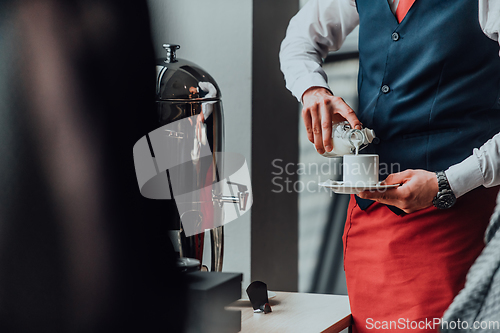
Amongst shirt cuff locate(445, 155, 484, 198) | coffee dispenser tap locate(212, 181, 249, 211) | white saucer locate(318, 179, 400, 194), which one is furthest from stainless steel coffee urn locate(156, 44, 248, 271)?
shirt cuff locate(445, 155, 484, 198)

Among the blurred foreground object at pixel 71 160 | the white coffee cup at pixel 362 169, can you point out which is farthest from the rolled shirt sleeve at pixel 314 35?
the blurred foreground object at pixel 71 160

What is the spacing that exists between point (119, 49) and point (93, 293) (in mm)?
100

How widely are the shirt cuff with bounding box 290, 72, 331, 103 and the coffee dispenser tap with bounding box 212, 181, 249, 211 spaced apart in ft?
0.98

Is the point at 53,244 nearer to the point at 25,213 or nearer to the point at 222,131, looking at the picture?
the point at 25,213

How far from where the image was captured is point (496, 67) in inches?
31.0

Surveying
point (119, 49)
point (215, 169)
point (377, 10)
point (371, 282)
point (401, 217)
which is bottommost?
point (371, 282)

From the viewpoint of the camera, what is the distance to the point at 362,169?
73cm

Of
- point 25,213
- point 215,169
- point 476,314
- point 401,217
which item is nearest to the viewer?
point 25,213

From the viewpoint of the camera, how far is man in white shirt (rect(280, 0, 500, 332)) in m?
0.76

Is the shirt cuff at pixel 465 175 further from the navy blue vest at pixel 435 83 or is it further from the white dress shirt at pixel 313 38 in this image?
the white dress shirt at pixel 313 38

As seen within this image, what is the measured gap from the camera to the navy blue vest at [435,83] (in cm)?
77

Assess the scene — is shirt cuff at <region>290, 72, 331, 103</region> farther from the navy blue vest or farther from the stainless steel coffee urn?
the stainless steel coffee urn

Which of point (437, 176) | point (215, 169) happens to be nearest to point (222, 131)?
point (215, 169)

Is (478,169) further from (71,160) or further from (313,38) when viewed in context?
(71,160)
